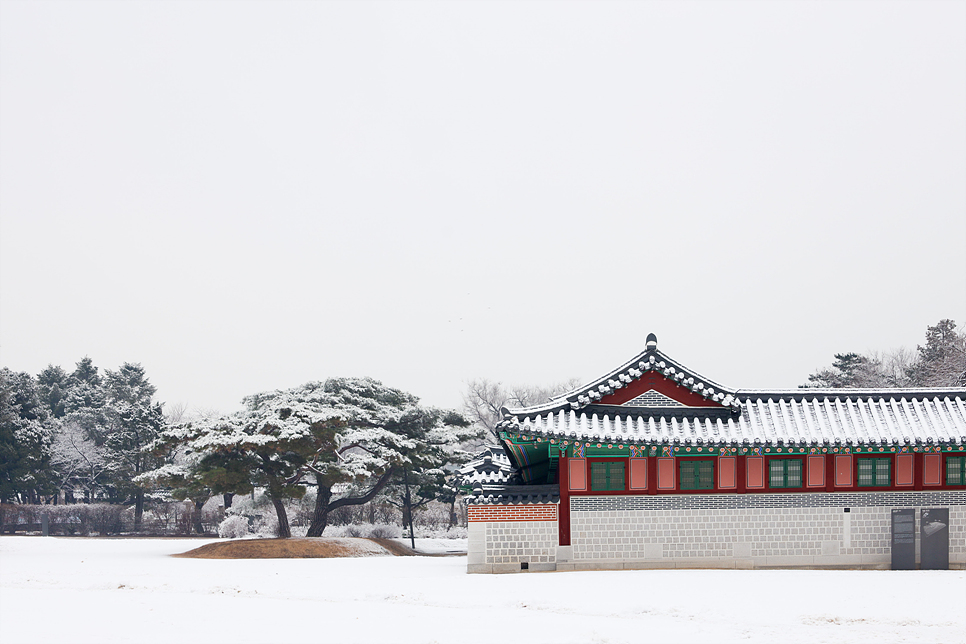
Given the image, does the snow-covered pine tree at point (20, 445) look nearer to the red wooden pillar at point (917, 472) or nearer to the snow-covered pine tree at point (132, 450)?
the snow-covered pine tree at point (132, 450)

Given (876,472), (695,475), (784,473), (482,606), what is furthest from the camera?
(876,472)

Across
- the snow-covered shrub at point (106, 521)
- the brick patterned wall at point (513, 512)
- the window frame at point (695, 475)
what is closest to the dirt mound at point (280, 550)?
the brick patterned wall at point (513, 512)

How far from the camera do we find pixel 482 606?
1653 centimetres

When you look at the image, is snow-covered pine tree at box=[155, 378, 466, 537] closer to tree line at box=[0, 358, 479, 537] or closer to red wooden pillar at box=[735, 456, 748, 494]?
tree line at box=[0, 358, 479, 537]

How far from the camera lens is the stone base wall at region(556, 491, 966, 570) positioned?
73.5 ft

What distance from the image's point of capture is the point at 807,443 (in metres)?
22.4

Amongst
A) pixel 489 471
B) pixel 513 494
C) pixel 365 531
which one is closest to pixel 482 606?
pixel 513 494

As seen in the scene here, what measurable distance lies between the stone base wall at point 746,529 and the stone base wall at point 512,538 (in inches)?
23.1

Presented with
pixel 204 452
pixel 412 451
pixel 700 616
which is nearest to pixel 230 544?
pixel 204 452

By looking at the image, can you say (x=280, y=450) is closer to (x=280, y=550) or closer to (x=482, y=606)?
(x=280, y=550)

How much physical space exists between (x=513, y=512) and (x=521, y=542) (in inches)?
29.5

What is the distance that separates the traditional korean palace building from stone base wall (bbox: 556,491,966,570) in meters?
0.03

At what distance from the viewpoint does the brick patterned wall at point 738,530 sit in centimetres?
2242

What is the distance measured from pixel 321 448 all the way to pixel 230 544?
16.3 ft
